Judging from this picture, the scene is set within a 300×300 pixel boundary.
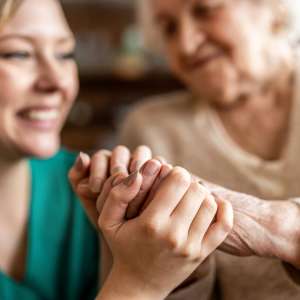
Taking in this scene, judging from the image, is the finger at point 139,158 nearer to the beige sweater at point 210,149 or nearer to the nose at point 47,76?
the beige sweater at point 210,149

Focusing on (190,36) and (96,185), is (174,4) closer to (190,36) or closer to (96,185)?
(190,36)

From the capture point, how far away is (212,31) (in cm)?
148

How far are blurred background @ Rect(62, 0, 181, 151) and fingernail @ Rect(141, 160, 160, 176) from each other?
7.77ft

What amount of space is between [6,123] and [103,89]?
2.20 metres

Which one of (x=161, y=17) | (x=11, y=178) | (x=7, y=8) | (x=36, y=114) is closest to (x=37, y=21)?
(x=7, y=8)

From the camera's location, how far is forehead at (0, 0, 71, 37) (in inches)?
45.7

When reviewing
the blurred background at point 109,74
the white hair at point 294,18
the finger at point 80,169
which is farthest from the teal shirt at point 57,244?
the blurred background at point 109,74

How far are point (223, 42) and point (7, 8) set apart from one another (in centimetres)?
58

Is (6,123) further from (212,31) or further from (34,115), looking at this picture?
(212,31)

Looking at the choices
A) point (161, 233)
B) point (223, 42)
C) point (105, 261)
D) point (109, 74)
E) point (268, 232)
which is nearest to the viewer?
point (161, 233)

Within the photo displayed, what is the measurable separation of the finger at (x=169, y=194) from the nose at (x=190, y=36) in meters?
0.77

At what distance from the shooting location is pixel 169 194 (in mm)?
750

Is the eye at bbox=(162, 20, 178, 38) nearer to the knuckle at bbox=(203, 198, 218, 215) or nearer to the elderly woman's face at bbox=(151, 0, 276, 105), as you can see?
→ the elderly woman's face at bbox=(151, 0, 276, 105)

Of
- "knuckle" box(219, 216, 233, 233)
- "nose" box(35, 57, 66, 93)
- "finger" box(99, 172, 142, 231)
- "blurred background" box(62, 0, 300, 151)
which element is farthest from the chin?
"blurred background" box(62, 0, 300, 151)
